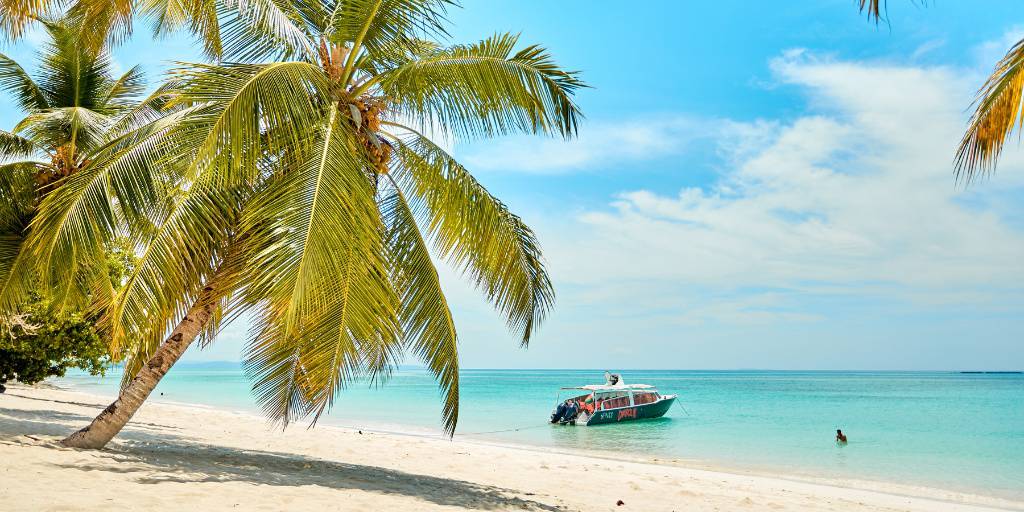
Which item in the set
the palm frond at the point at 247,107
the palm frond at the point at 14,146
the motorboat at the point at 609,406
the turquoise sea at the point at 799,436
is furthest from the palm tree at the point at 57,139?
the motorboat at the point at 609,406

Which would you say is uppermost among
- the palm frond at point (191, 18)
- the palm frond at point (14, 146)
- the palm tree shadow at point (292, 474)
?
the palm frond at point (191, 18)

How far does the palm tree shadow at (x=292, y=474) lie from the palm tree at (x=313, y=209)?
2.64 ft

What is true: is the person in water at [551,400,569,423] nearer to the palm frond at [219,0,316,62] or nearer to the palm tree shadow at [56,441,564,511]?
the palm tree shadow at [56,441,564,511]

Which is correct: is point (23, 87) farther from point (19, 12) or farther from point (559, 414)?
point (559, 414)

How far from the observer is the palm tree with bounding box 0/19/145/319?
8000 mm

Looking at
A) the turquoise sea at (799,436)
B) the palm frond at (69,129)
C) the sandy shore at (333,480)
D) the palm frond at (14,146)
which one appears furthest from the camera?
the turquoise sea at (799,436)

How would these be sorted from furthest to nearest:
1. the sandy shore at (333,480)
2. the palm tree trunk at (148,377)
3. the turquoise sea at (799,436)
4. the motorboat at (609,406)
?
1. the motorboat at (609,406)
2. the turquoise sea at (799,436)
3. the palm tree trunk at (148,377)
4. the sandy shore at (333,480)

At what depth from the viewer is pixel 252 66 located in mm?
6645

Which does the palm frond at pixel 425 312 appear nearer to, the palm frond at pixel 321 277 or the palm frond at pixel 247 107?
the palm frond at pixel 321 277

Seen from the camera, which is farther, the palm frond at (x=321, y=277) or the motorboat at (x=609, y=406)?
the motorboat at (x=609, y=406)

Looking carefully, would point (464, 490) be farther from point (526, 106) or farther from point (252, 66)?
Answer: point (252, 66)

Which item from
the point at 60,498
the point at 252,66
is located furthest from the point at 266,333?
the point at 252,66

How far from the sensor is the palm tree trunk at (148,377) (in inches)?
297

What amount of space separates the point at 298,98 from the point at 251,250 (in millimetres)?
1464
